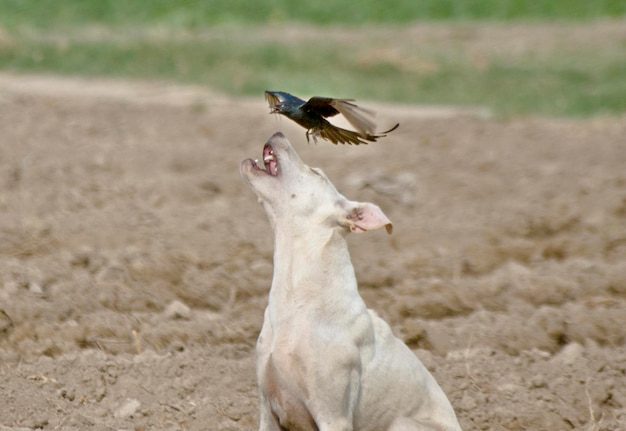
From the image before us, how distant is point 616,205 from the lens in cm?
1109

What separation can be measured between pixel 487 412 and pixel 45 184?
5.89m

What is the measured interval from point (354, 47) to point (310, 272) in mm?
17225

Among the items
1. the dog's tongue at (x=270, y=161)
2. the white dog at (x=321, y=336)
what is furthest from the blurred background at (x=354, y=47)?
the white dog at (x=321, y=336)

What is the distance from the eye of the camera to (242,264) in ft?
28.4

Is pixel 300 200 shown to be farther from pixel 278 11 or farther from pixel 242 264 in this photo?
pixel 278 11

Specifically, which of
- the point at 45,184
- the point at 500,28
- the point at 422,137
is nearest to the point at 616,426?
the point at 45,184

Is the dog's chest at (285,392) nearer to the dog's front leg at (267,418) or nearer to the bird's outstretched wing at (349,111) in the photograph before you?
the dog's front leg at (267,418)

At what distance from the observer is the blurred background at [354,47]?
18.8 meters

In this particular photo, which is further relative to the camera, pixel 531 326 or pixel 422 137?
pixel 422 137

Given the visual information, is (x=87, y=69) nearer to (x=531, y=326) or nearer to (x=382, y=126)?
(x=382, y=126)

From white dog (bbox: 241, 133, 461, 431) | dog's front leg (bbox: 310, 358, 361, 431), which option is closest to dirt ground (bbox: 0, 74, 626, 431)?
white dog (bbox: 241, 133, 461, 431)

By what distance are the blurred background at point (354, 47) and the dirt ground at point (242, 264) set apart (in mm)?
3294

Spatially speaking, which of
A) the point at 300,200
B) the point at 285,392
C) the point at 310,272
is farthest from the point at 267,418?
the point at 300,200

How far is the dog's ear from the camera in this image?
5.05 meters
